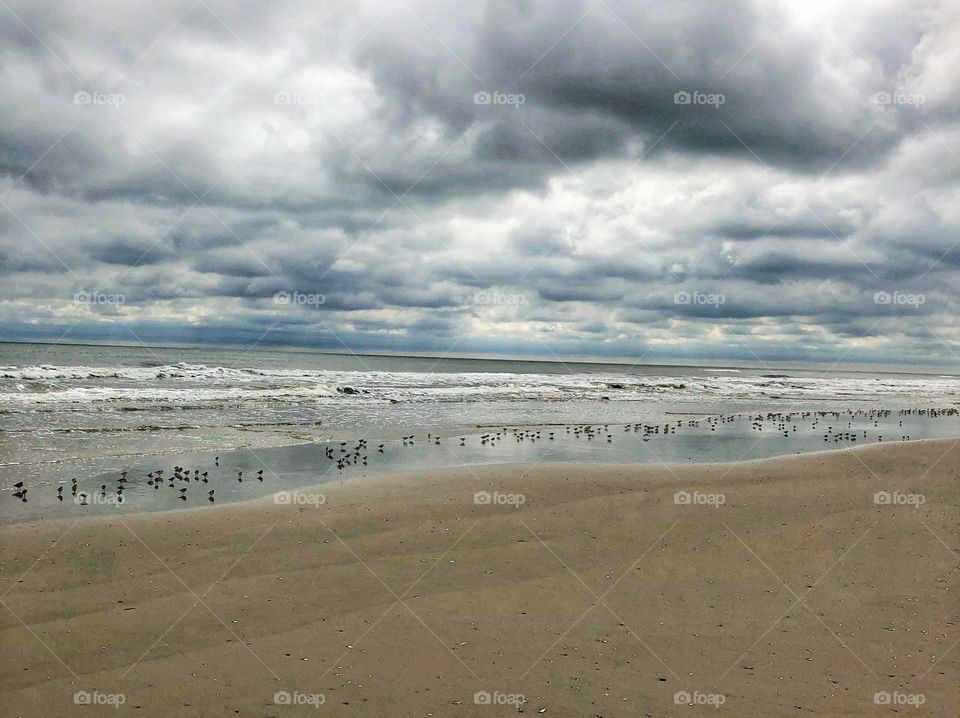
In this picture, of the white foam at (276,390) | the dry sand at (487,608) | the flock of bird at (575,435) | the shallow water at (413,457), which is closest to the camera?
the dry sand at (487,608)

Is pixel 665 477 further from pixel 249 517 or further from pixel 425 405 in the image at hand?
pixel 425 405

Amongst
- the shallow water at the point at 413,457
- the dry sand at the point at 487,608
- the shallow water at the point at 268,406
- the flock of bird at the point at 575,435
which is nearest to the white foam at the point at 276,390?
the shallow water at the point at 268,406

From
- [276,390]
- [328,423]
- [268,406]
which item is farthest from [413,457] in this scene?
[276,390]

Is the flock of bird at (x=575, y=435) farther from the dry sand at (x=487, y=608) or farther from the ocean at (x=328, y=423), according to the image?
the dry sand at (x=487, y=608)

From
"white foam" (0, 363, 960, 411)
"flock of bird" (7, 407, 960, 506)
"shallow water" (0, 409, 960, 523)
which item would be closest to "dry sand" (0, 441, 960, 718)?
"shallow water" (0, 409, 960, 523)

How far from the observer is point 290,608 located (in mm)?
7016

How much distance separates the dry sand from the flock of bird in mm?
2465

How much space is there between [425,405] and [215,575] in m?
25.3

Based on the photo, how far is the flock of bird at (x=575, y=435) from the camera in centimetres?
1191

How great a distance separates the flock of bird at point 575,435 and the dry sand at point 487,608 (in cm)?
246

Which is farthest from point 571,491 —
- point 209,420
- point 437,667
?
point 209,420

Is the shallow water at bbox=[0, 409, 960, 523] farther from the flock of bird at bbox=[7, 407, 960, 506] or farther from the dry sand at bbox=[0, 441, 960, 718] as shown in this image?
the dry sand at bbox=[0, 441, 960, 718]

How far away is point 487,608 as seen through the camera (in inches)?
281

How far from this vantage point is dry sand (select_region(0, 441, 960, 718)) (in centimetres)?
555
